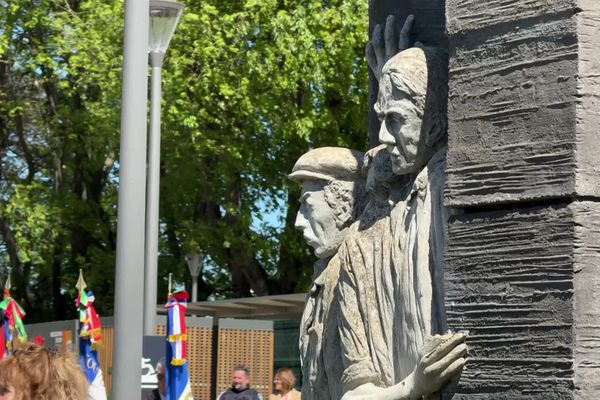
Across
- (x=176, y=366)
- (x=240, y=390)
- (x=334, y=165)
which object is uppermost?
(x=334, y=165)

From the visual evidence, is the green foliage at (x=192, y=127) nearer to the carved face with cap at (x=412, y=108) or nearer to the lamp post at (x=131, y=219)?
the lamp post at (x=131, y=219)

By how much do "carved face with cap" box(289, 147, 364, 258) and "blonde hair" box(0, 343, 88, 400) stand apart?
1.42 m

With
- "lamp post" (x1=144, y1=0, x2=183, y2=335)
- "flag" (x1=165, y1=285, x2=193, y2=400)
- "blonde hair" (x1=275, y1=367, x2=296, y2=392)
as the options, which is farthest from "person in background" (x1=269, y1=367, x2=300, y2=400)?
"lamp post" (x1=144, y1=0, x2=183, y2=335)

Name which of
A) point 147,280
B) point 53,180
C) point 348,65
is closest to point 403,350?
point 147,280

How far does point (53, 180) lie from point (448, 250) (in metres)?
A: 28.9

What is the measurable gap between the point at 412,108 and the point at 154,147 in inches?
413

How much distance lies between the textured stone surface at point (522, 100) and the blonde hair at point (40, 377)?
126 cm

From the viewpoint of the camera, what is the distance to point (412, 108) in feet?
16.0

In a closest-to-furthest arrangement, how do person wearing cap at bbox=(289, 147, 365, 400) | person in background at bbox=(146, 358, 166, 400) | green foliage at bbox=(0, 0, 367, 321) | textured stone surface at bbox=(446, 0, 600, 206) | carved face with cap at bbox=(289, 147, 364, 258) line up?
textured stone surface at bbox=(446, 0, 600, 206) → person wearing cap at bbox=(289, 147, 365, 400) → carved face with cap at bbox=(289, 147, 364, 258) → person in background at bbox=(146, 358, 166, 400) → green foliage at bbox=(0, 0, 367, 321)

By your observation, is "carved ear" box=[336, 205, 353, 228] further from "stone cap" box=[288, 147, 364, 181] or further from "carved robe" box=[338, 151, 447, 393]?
"carved robe" box=[338, 151, 447, 393]

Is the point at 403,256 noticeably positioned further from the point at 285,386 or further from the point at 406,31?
the point at 285,386

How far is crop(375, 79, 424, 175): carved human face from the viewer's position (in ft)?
16.0

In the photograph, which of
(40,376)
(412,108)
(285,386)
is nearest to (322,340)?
(412,108)

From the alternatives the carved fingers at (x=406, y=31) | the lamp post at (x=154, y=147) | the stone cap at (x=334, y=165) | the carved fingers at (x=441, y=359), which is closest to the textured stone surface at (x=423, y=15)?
the carved fingers at (x=406, y=31)
